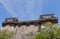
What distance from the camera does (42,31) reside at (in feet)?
120

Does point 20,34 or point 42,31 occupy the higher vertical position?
point 42,31

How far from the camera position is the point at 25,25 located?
53.6m

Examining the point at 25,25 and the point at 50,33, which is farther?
the point at 25,25

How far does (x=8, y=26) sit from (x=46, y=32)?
1971cm

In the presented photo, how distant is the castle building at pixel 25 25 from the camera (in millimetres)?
50188

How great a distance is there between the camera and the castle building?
50.2 m

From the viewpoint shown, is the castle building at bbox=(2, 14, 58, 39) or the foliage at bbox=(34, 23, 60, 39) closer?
the foliage at bbox=(34, 23, 60, 39)

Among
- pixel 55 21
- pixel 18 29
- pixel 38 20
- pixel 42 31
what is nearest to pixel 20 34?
pixel 18 29

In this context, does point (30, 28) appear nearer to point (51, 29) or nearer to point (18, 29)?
point (18, 29)

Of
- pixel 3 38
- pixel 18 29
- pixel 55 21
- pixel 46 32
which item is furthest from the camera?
pixel 18 29

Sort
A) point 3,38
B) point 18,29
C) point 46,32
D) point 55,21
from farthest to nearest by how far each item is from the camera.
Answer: point 18,29 < point 55,21 < point 3,38 < point 46,32

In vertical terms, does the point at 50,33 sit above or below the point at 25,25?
above

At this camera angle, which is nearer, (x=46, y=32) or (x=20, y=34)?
(x=46, y=32)

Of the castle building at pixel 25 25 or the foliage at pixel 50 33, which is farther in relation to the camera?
the castle building at pixel 25 25
